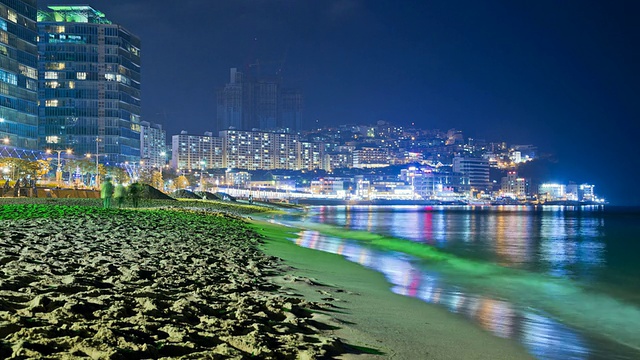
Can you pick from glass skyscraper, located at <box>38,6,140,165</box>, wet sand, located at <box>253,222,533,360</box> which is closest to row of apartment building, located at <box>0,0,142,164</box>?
glass skyscraper, located at <box>38,6,140,165</box>

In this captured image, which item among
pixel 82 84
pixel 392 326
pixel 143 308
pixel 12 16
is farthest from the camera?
pixel 82 84

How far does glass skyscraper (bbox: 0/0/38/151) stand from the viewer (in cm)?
9881

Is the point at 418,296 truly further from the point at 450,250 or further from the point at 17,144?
the point at 17,144

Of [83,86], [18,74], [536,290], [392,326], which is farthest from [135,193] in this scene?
[83,86]

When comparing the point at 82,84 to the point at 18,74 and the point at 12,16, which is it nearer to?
the point at 18,74

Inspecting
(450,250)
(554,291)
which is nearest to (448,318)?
(554,291)

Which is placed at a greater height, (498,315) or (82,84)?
(82,84)

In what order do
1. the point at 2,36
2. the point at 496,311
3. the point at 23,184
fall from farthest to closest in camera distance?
1. the point at 2,36
2. the point at 23,184
3. the point at 496,311

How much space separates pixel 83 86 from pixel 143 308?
137906 millimetres

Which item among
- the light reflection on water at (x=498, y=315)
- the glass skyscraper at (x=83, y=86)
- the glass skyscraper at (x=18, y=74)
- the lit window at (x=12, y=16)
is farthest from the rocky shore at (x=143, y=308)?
the glass skyscraper at (x=83, y=86)

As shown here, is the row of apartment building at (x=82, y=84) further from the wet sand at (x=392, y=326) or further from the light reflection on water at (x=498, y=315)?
the wet sand at (x=392, y=326)

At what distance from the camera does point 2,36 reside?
3910 inches

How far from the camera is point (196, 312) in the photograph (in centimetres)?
726

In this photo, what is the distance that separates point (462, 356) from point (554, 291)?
10155 mm
